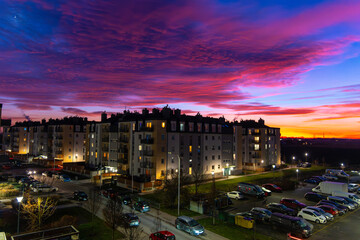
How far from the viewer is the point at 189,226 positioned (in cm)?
2581

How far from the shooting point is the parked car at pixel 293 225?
82.9ft

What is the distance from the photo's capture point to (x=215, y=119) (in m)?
67.2

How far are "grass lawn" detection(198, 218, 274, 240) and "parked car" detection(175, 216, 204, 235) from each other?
2.10 meters

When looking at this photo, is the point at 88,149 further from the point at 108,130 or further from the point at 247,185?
the point at 247,185

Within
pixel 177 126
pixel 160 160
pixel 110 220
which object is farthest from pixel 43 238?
pixel 177 126

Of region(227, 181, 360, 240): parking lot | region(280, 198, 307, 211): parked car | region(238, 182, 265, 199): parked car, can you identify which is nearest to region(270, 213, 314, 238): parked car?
region(227, 181, 360, 240): parking lot

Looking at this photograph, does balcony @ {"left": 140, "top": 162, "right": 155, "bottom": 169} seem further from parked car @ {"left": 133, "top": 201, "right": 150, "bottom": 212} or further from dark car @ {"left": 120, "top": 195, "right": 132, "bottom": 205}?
parked car @ {"left": 133, "top": 201, "right": 150, "bottom": 212}

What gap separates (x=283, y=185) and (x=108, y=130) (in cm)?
4546

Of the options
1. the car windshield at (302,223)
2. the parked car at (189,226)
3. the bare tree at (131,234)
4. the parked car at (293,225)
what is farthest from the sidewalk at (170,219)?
the car windshield at (302,223)

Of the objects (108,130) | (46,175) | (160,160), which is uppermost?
(108,130)

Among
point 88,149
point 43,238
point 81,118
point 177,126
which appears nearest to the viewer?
point 43,238

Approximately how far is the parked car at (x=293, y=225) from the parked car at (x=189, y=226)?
935 centimetres

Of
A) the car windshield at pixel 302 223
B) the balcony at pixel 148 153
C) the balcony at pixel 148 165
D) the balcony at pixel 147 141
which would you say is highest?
the balcony at pixel 147 141

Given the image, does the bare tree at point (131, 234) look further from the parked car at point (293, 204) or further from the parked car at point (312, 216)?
the parked car at point (293, 204)
